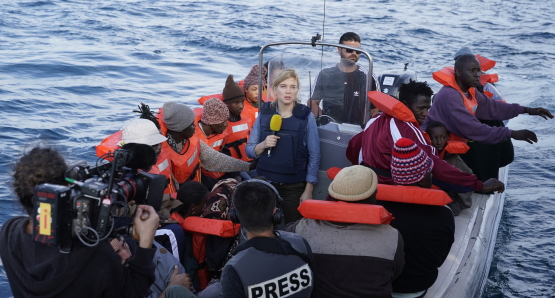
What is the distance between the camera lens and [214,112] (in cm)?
442

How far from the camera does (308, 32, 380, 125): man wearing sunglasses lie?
4.36 m

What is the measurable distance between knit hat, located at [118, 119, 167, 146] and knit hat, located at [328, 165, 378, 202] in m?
1.30

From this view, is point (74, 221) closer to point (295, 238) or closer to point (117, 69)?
point (295, 238)

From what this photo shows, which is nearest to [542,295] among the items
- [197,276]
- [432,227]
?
[432,227]

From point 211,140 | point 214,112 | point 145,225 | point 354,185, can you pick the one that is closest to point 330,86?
point 214,112

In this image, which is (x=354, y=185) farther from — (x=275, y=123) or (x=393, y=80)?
(x=393, y=80)

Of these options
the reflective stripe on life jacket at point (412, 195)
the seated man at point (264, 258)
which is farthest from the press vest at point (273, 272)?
the reflective stripe on life jacket at point (412, 195)

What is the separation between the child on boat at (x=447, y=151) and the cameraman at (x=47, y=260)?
2621mm

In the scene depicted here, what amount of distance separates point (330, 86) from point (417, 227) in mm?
1741

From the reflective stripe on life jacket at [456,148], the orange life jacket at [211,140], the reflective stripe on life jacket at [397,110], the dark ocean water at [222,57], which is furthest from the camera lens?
the dark ocean water at [222,57]

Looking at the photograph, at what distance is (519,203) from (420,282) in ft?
15.6

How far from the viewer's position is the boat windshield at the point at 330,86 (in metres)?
4.36

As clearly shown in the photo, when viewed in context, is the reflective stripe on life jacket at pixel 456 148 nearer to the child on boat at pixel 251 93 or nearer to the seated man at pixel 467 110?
the seated man at pixel 467 110

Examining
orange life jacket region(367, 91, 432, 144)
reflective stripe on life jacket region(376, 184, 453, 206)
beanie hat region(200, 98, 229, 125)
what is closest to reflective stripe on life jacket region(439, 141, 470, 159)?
orange life jacket region(367, 91, 432, 144)
